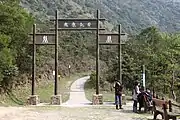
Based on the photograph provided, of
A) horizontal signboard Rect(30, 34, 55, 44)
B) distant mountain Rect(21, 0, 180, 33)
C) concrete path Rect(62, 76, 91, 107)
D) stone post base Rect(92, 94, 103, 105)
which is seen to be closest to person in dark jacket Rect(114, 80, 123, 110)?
stone post base Rect(92, 94, 103, 105)

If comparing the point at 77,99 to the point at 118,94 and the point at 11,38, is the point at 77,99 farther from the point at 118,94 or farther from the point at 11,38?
the point at 118,94

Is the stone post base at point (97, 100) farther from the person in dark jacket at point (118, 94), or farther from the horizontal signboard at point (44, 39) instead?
the horizontal signboard at point (44, 39)

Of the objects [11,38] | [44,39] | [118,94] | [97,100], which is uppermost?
[11,38]

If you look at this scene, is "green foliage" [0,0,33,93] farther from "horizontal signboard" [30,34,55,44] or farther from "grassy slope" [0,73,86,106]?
"horizontal signboard" [30,34,55,44]

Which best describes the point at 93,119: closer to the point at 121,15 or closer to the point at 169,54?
the point at 169,54

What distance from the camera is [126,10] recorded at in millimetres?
117562

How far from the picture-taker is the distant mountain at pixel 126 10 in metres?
76.7

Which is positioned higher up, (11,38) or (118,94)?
(11,38)

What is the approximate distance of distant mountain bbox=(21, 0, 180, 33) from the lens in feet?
251

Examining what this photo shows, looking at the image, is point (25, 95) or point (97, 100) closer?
point (97, 100)

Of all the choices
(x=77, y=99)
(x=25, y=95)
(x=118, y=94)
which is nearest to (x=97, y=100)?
(x=118, y=94)

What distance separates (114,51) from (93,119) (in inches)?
1768

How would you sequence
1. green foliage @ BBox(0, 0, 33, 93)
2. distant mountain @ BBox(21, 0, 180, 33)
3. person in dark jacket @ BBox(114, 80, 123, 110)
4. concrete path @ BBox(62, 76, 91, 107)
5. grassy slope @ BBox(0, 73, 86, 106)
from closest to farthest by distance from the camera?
person in dark jacket @ BBox(114, 80, 123, 110)
concrete path @ BBox(62, 76, 91, 107)
green foliage @ BBox(0, 0, 33, 93)
grassy slope @ BBox(0, 73, 86, 106)
distant mountain @ BBox(21, 0, 180, 33)

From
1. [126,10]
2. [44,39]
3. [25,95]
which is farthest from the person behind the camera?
[126,10]
